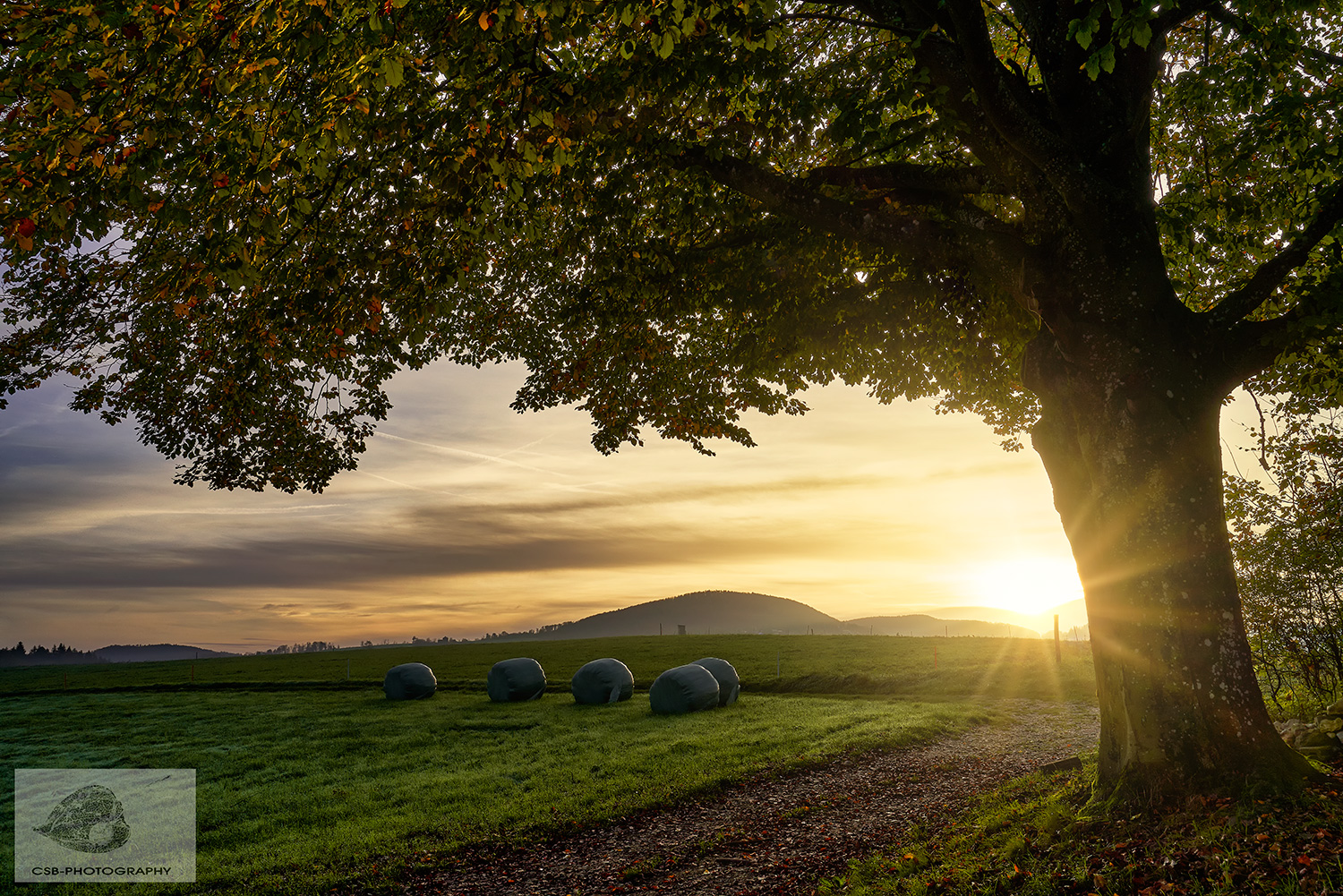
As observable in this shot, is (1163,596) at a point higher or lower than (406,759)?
higher

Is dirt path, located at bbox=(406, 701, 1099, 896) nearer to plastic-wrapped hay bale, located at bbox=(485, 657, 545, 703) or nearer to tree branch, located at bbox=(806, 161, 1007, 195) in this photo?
tree branch, located at bbox=(806, 161, 1007, 195)

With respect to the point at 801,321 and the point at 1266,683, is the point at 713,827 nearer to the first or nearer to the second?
the point at 801,321

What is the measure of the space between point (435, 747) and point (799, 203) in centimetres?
1844

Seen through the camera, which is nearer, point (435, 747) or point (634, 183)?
point (634, 183)

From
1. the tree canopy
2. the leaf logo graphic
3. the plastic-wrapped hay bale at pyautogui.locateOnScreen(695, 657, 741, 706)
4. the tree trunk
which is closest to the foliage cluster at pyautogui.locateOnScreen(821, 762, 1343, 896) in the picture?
the tree trunk

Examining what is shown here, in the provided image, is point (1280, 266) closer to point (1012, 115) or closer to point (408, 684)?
point (1012, 115)

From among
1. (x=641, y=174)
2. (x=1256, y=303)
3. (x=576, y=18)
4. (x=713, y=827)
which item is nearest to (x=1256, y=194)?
(x=1256, y=303)

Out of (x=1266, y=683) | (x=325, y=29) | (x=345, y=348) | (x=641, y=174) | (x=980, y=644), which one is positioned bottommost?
(x=980, y=644)

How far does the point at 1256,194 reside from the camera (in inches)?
562

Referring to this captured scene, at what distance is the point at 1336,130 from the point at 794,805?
593 inches

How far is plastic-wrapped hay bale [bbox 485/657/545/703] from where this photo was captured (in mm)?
29703

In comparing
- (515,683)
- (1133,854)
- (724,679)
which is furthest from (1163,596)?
(515,683)

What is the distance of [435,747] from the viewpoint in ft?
67.1

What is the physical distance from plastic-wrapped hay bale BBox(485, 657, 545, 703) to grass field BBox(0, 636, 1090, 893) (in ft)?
2.66
